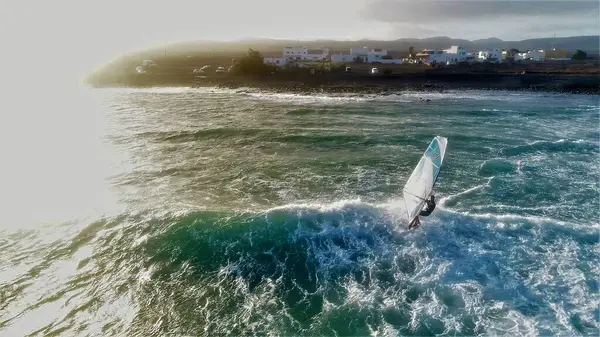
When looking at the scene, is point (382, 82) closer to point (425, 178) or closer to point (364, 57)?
point (364, 57)

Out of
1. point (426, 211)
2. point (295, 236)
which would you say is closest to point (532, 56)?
point (426, 211)

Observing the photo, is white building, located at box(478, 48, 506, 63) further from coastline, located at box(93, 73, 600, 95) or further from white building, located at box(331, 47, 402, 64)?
coastline, located at box(93, 73, 600, 95)

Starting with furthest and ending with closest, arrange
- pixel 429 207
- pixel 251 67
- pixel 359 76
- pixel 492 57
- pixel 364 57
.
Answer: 1. pixel 364 57
2. pixel 492 57
3. pixel 251 67
4. pixel 359 76
5. pixel 429 207

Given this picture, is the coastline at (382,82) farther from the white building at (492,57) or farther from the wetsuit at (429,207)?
the wetsuit at (429,207)

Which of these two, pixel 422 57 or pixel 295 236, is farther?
pixel 422 57

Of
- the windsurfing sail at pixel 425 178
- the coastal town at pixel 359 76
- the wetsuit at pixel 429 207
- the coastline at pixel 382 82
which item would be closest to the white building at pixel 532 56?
the coastal town at pixel 359 76

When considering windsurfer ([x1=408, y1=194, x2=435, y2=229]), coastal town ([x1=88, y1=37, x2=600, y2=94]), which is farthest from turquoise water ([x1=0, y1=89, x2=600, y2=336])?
coastal town ([x1=88, y1=37, x2=600, y2=94])

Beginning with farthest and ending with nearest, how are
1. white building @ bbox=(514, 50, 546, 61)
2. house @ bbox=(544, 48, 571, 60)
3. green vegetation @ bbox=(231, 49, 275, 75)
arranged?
house @ bbox=(544, 48, 571, 60), white building @ bbox=(514, 50, 546, 61), green vegetation @ bbox=(231, 49, 275, 75)
